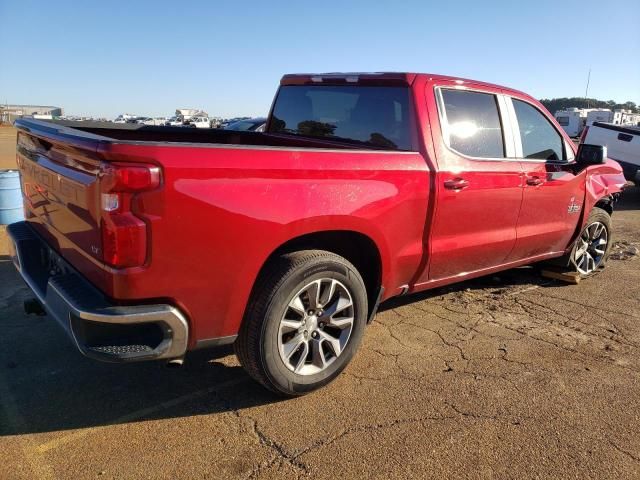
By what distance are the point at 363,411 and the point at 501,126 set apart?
8.31ft

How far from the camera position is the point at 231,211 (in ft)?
8.18

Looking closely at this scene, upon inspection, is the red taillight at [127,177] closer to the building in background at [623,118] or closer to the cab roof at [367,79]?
the cab roof at [367,79]

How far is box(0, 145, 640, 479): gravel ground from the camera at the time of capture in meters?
2.50

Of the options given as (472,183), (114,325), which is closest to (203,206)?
(114,325)

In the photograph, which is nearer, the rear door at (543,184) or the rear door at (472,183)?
the rear door at (472,183)

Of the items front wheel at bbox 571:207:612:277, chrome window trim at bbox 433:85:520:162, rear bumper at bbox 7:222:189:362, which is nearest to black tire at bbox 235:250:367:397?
rear bumper at bbox 7:222:189:362

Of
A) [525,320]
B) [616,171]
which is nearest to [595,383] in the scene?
[525,320]

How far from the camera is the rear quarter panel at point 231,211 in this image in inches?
92.0

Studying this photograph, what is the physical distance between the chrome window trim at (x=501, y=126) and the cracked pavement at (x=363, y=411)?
135cm

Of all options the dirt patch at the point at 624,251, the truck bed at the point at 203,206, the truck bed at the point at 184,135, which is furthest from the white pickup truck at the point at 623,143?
the truck bed at the point at 203,206

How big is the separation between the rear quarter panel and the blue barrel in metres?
5.11

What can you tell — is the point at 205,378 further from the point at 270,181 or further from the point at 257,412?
the point at 270,181

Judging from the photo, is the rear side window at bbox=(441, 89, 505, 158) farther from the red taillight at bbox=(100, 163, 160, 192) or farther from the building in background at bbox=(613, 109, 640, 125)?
the building in background at bbox=(613, 109, 640, 125)

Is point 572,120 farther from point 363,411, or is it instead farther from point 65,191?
point 65,191
